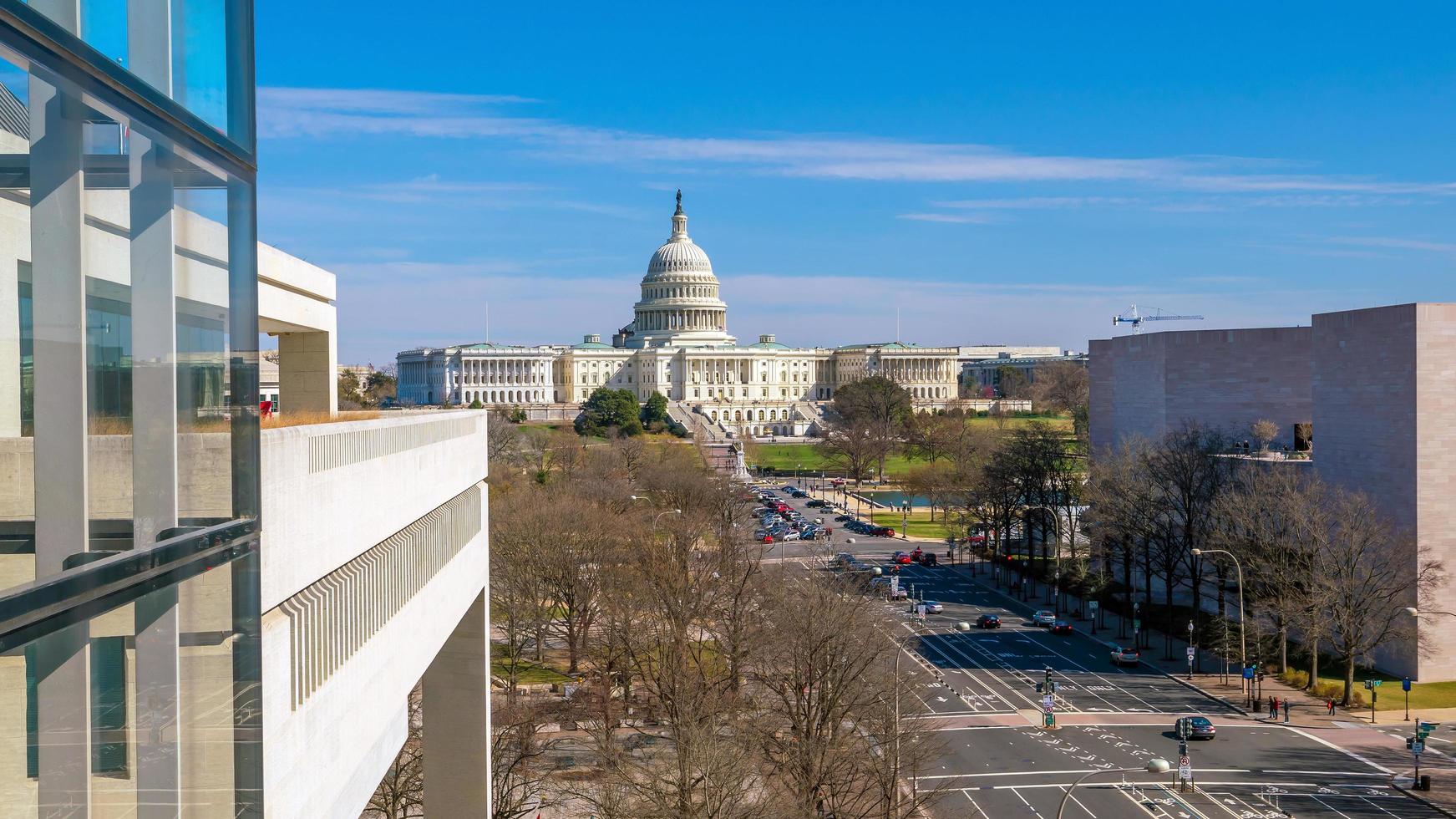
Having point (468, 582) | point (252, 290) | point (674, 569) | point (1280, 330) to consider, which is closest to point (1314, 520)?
point (1280, 330)

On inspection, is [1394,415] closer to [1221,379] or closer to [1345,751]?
[1345,751]

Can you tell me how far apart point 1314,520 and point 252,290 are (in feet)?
159

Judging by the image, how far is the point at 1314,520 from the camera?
156 feet

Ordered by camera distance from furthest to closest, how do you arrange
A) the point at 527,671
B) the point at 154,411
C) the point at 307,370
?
the point at 527,671 < the point at 307,370 < the point at 154,411

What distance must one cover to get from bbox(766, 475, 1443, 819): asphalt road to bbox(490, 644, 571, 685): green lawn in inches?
601

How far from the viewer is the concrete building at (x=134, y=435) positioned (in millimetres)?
4148

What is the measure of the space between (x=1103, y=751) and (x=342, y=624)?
33.4 meters

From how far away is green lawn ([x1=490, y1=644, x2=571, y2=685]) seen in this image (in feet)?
163

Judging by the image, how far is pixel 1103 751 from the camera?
3909 centimetres

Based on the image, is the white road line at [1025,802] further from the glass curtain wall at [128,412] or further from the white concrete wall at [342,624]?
the glass curtain wall at [128,412]

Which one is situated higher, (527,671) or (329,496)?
(329,496)

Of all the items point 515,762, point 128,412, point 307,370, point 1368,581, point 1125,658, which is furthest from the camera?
point 1125,658

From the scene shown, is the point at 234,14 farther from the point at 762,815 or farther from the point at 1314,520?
the point at 1314,520

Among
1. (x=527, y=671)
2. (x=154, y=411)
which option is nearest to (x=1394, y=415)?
(x=527, y=671)
